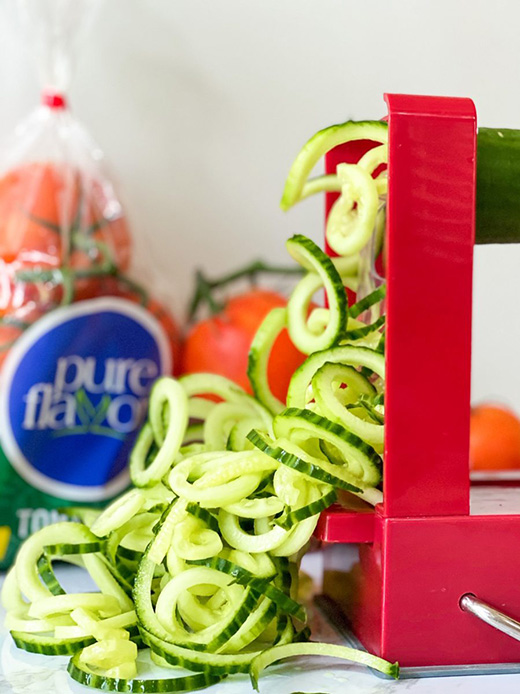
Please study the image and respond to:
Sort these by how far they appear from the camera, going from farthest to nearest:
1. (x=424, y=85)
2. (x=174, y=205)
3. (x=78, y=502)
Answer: (x=174, y=205) < (x=424, y=85) < (x=78, y=502)

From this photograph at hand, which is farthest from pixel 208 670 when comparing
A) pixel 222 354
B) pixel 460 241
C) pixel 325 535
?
pixel 222 354

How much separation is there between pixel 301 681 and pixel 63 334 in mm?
455

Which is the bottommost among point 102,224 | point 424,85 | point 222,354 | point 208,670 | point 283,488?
point 208,670

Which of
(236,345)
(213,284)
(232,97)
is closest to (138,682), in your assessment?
(236,345)

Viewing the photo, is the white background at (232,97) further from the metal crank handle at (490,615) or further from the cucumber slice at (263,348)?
the metal crank handle at (490,615)

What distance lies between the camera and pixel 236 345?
907 millimetres

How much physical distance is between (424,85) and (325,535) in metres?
0.63

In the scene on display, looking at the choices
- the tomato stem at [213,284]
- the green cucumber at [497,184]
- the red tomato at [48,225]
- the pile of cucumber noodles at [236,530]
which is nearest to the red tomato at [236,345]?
the tomato stem at [213,284]

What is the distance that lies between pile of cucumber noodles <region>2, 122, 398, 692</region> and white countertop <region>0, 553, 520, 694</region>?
0.03ft

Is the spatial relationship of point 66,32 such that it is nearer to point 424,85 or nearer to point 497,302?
point 424,85

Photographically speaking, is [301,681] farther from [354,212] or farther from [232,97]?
[232,97]

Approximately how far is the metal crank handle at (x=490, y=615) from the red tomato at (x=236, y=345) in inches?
14.8

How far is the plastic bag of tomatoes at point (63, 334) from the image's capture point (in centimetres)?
82

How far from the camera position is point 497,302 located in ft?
3.37
